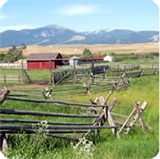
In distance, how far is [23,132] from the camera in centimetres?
661

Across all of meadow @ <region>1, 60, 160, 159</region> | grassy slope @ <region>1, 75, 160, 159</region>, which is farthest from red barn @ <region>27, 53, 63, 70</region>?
grassy slope @ <region>1, 75, 160, 159</region>

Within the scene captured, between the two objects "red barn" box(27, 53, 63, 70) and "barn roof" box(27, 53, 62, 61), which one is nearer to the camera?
"red barn" box(27, 53, 63, 70)

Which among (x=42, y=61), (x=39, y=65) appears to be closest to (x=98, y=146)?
(x=42, y=61)

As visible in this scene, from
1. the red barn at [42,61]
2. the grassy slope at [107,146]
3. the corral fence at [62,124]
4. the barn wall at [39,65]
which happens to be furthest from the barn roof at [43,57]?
the grassy slope at [107,146]

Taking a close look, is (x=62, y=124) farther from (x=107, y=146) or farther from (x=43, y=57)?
(x=43, y=57)

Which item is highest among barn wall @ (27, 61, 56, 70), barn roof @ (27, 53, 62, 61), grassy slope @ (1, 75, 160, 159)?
grassy slope @ (1, 75, 160, 159)

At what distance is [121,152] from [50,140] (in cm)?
171

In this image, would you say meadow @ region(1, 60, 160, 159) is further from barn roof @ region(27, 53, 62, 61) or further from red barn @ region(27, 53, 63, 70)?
barn roof @ region(27, 53, 62, 61)

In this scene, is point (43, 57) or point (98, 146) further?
point (43, 57)

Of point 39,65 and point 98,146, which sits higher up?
point 98,146

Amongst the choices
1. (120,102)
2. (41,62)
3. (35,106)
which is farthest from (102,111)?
(41,62)

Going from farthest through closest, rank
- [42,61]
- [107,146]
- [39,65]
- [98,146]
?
[39,65]
[42,61]
[98,146]
[107,146]

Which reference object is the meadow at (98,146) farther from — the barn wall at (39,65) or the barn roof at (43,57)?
the barn roof at (43,57)

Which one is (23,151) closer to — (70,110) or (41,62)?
(70,110)
